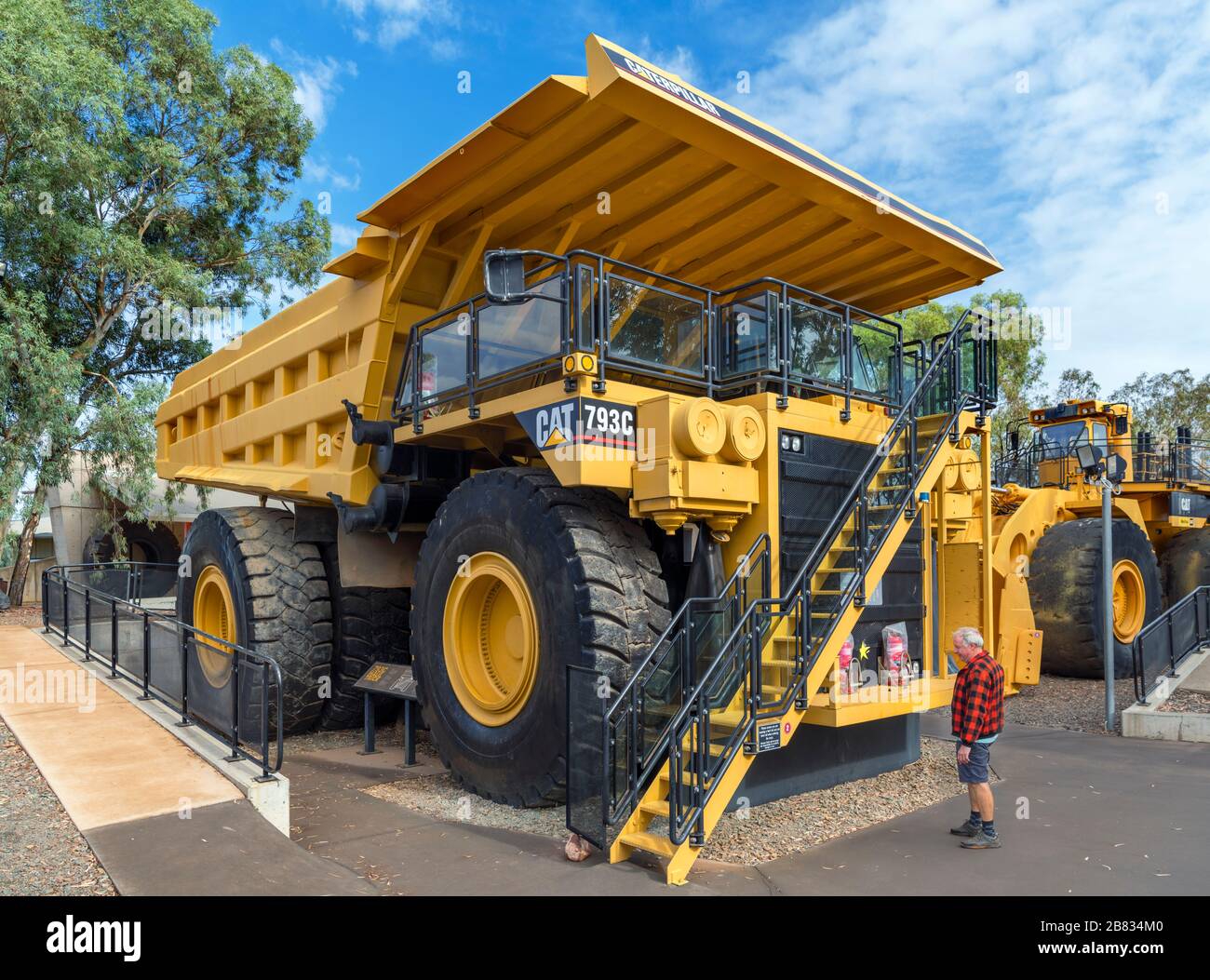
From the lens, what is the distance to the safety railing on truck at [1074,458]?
50.3 ft

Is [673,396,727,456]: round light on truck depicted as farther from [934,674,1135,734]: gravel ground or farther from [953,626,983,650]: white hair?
[934,674,1135,734]: gravel ground

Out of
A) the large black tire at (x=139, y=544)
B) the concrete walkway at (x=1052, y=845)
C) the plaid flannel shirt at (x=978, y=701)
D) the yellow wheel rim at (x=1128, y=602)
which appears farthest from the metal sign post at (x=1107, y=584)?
the large black tire at (x=139, y=544)

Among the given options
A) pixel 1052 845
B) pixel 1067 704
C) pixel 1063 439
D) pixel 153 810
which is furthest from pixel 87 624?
pixel 1063 439

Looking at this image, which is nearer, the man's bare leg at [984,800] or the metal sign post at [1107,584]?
the man's bare leg at [984,800]

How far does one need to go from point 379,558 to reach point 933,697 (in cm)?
484

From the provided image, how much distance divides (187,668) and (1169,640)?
11085 mm

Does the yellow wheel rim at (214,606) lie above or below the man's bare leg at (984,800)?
above

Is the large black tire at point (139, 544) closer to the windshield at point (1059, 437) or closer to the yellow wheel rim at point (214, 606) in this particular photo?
the yellow wheel rim at point (214, 606)

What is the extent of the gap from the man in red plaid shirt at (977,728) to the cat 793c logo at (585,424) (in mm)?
2649

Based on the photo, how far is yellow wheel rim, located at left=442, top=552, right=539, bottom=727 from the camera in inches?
247

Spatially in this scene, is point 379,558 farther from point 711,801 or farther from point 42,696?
point 711,801

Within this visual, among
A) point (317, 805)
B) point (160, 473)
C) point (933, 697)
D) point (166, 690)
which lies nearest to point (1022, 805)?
point (933, 697)

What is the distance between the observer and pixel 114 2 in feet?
69.2

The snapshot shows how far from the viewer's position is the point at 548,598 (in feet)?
18.8
